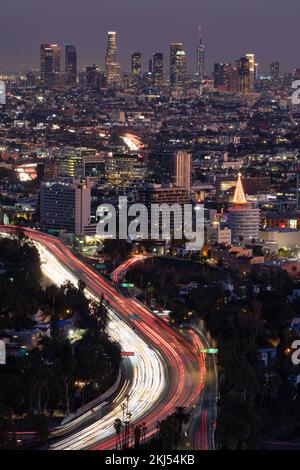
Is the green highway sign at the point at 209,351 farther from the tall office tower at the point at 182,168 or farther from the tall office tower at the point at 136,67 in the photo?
the tall office tower at the point at 136,67

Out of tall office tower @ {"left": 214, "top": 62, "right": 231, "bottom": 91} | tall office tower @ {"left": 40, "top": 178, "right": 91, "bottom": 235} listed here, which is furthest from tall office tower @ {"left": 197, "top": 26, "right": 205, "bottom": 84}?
tall office tower @ {"left": 40, "top": 178, "right": 91, "bottom": 235}

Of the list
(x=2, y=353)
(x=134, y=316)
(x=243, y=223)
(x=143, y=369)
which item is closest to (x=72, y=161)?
(x=243, y=223)

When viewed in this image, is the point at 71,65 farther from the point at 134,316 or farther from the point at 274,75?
the point at 134,316

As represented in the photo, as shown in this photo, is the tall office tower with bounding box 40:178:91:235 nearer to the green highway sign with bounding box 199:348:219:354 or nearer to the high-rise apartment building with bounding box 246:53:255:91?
the green highway sign with bounding box 199:348:219:354

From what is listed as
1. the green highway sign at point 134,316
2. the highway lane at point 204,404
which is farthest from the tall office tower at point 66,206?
the highway lane at point 204,404

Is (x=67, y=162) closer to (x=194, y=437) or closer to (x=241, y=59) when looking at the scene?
(x=194, y=437)

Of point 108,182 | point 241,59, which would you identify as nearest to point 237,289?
point 108,182
